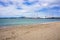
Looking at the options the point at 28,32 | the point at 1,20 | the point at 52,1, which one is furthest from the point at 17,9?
the point at 52,1

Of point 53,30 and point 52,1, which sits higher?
point 52,1

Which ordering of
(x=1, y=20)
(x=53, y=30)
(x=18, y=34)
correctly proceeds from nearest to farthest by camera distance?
(x=1, y=20) < (x=18, y=34) < (x=53, y=30)

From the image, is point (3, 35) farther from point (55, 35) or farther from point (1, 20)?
point (55, 35)

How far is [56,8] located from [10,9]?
2.54ft

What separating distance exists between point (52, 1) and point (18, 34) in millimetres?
819

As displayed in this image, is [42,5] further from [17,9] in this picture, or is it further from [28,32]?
[28,32]

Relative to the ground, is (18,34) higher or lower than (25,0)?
lower

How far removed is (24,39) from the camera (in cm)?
183

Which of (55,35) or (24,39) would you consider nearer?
(24,39)

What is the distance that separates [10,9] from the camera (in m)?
1.84

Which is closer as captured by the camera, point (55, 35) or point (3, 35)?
point (3, 35)

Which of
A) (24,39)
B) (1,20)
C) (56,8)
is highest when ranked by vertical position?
(56,8)

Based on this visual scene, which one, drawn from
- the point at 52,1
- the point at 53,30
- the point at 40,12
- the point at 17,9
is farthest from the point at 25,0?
the point at 53,30

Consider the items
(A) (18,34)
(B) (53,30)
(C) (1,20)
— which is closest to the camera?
(C) (1,20)
